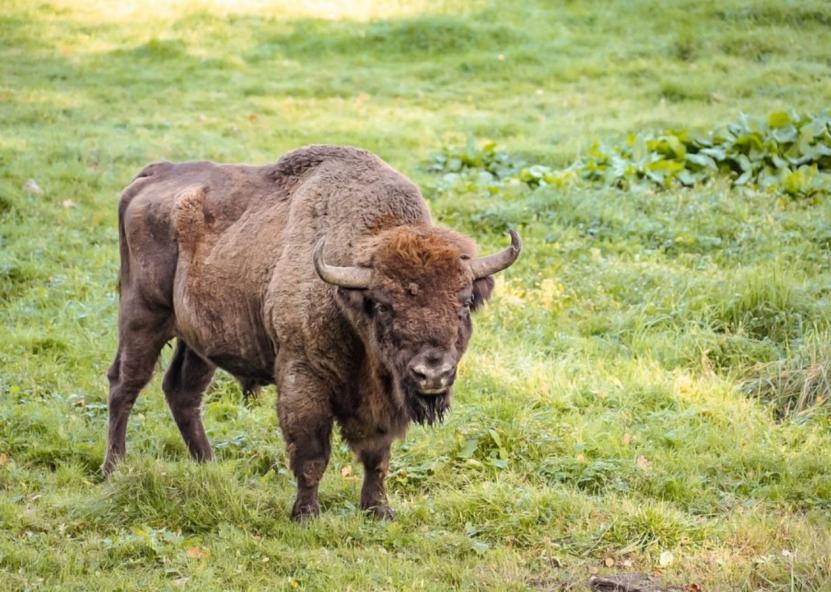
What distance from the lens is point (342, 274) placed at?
5629mm

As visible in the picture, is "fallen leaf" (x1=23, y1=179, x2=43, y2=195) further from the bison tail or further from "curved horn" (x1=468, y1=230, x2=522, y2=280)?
"curved horn" (x1=468, y1=230, x2=522, y2=280)

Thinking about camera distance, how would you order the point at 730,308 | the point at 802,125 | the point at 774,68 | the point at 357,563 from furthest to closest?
1. the point at 774,68
2. the point at 802,125
3. the point at 730,308
4. the point at 357,563

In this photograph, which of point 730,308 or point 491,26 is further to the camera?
point 491,26

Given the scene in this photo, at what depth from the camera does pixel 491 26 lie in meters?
18.9

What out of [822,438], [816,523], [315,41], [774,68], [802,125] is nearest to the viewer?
[816,523]

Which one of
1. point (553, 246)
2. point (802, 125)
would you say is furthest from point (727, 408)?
point (802, 125)

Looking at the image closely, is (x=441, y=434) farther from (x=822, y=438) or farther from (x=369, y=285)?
(x=822, y=438)

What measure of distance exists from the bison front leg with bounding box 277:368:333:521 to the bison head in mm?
463

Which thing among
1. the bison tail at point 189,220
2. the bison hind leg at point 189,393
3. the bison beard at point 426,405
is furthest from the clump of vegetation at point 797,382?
the bison tail at point 189,220

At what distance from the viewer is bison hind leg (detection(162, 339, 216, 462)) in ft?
24.0

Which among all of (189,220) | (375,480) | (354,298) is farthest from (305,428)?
(189,220)

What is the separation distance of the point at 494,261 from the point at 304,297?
1116mm

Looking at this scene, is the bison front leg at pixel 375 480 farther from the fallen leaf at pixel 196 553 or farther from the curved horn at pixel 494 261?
the curved horn at pixel 494 261

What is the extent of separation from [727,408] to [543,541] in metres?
2.30
